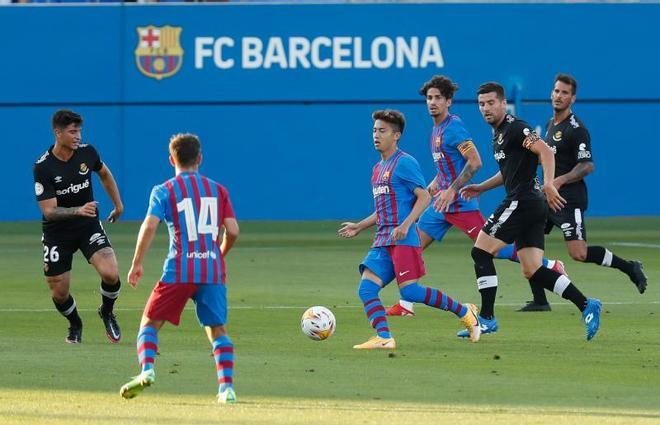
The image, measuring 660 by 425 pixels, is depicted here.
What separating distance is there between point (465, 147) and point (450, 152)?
22.8 inches

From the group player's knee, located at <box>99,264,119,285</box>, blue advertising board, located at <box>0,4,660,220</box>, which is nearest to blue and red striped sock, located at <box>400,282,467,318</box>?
player's knee, located at <box>99,264,119,285</box>

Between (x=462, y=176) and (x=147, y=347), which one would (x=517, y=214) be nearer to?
(x=462, y=176)

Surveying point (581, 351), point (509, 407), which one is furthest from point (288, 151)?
point (509, 407)

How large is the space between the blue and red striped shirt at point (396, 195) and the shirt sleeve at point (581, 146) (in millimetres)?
2877

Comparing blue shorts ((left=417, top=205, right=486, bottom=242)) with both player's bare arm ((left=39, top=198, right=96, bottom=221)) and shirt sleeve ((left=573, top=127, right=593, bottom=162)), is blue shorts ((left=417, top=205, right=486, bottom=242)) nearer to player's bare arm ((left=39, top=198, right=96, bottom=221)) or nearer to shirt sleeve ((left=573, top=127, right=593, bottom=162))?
shirt sleeve ((left=573, top=127, right=593, bottom=162))

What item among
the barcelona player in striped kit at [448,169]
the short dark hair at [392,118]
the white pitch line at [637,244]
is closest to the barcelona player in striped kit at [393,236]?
the short dark hair at [392,118]

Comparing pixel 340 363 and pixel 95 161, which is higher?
pixel 95 161

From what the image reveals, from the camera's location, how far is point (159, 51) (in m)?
29.2

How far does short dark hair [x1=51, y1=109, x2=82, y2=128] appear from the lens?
11.9 metres

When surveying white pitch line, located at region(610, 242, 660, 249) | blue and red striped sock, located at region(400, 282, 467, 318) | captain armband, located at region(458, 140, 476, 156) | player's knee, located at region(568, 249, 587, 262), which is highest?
captain armband, located at region(458, 140, 476, 156)

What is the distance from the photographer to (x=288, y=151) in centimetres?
2933

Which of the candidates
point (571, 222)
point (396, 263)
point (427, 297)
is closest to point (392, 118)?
point (396, 263)

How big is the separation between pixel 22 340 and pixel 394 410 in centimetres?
459

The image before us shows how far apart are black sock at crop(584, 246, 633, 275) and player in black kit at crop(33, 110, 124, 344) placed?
15.6ft
